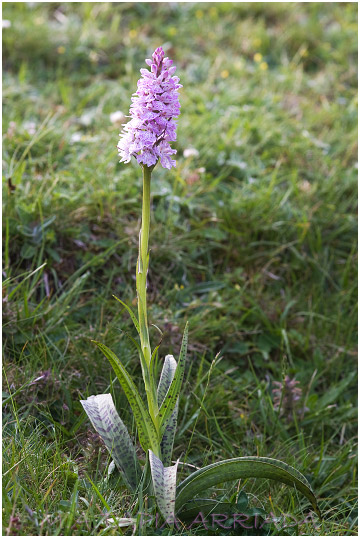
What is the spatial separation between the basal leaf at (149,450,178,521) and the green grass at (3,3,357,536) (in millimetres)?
135

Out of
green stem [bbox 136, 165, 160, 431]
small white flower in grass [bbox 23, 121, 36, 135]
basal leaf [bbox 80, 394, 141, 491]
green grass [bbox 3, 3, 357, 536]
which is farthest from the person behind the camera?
small white flower in grass [bbox 23, 121, 36, 135]

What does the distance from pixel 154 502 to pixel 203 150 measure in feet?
7.84

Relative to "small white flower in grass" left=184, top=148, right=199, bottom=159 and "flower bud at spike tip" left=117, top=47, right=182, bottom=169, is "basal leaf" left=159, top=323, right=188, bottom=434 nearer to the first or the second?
"flower bud at spike tip" left=117, top=47, right=182, bottom=169

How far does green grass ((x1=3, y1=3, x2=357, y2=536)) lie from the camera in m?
2.14

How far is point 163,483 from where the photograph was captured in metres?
1.74

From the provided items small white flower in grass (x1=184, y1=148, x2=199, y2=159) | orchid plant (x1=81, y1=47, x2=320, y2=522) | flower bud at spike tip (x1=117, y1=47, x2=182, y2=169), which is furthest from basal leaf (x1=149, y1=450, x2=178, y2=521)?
small white flower in grass (x1=184, y1=148, x2=199, y2=159)

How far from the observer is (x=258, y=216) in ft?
11.0

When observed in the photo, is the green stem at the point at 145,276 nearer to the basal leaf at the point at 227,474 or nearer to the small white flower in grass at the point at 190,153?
the basal leaf at the point at 227,474

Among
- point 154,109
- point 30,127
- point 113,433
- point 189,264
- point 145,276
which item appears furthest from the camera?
point 30,127

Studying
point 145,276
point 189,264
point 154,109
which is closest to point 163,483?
point 145,276

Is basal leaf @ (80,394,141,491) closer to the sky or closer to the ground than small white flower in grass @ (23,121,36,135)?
closer to the ground

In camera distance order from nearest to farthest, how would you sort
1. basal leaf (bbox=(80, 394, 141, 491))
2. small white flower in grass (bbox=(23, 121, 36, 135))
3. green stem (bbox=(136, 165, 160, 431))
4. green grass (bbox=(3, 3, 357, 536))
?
green stem (bbox=(136, 165, 160, 431))
basal leaf (bbox=(80, 394, 141, 491))
green grass (bbox=(3, 3, 357, 536))
small white flower in grass (bbox=(23, 121, 36, 135))

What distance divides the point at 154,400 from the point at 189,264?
126cm

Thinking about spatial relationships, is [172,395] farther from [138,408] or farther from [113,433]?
[113,433]
